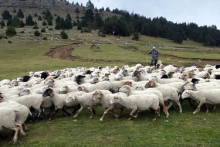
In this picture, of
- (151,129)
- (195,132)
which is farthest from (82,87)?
(195,132)

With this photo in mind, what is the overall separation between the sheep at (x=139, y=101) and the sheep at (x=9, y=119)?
155 inches

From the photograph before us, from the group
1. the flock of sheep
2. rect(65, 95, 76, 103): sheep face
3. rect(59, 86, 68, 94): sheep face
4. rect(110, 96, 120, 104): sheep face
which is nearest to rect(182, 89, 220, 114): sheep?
the flock of sheep

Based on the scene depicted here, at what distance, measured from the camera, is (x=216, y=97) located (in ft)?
38.1

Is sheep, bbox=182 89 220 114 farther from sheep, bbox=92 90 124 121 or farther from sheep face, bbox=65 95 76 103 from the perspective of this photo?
sheep face, bbox=65 95 76 103

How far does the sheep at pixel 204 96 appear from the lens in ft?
38.3

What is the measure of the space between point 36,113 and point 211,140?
7.52 meters

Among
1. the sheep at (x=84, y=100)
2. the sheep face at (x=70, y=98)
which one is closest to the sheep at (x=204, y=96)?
the sheep at (x=84, y=100)

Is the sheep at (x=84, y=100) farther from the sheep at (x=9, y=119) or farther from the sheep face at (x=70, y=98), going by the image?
the sheep at (x=9, y=119)

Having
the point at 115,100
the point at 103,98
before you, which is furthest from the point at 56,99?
the point at 115,100

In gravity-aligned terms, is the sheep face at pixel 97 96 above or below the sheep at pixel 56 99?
above

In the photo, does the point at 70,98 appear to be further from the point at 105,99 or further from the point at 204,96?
the point at 204,96

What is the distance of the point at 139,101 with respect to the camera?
11062mm

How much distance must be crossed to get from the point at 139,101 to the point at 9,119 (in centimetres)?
512

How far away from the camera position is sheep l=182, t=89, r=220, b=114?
1166cm
